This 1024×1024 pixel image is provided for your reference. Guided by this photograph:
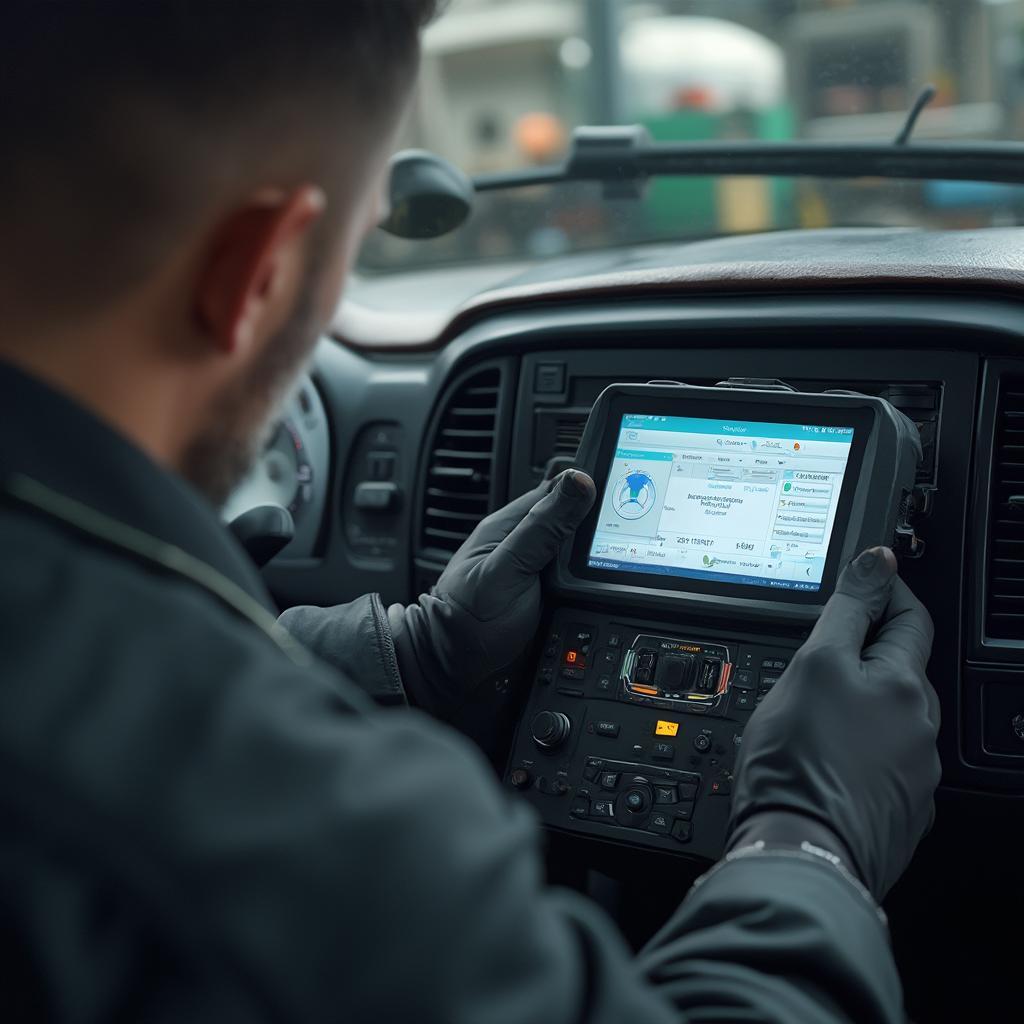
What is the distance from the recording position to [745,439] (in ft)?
5.17

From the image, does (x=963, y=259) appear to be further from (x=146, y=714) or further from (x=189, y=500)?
(x=146, y=714)

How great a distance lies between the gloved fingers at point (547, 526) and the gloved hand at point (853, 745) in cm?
39

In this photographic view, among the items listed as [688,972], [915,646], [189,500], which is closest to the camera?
[189,500]

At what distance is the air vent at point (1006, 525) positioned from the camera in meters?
1.55

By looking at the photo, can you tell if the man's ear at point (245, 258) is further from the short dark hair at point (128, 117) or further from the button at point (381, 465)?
the button at point (381, 465)

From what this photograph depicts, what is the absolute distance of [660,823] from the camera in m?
1.53

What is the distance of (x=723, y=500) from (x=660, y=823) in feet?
1.34

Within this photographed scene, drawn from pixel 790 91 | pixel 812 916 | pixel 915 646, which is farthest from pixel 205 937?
pixel 790 91

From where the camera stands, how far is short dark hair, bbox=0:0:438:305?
0.73 meters

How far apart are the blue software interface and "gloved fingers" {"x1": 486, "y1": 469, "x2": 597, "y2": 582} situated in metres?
0.04

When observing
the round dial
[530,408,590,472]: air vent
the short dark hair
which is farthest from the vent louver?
the short dark hair

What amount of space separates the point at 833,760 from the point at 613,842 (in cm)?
45

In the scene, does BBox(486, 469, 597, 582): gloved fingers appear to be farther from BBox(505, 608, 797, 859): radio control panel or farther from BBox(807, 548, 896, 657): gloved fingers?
BBox(807, 548, 896, 657): gloved fingers

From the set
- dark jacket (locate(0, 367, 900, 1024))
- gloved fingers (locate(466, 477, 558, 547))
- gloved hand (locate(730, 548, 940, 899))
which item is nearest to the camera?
dark jacket (locate(0, 367, 900, 1024))
